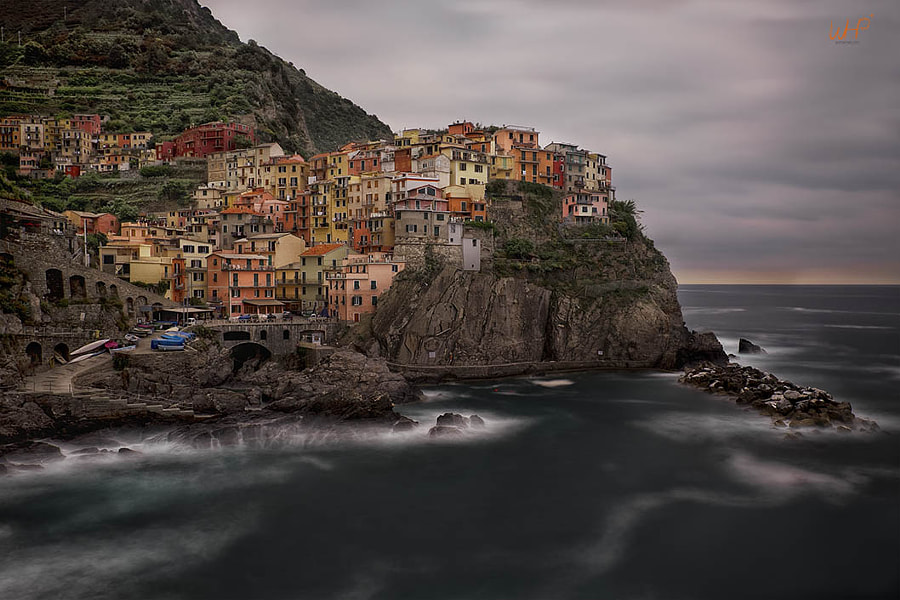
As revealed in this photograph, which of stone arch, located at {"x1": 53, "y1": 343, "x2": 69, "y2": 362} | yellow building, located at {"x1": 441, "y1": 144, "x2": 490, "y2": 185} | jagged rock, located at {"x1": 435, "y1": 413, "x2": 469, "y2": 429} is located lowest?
jagged rock, located at {"x1": 435, "y1": 413, "x2": 469, "y2": 429}

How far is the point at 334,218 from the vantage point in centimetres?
6275

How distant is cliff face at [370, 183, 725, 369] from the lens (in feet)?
Result: 166

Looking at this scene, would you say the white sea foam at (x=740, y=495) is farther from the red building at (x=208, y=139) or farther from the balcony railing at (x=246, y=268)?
the red building at (x=208, y=139)

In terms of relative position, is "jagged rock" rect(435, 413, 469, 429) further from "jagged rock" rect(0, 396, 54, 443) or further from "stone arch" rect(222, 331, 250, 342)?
"jagged rock" rect(0, 396, 54, 443)

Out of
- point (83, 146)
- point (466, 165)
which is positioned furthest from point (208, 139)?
point (466, 165)

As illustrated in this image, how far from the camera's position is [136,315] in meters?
49.0

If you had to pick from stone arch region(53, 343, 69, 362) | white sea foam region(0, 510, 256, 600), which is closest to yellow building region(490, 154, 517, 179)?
stone arch region(53, 343, 69, 362)

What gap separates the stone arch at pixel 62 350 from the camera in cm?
4038

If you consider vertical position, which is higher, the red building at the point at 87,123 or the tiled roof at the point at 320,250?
the red building at the point at 87,123

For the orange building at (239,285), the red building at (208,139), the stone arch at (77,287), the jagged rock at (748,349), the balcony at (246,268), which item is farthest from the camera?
the red building at (208,139)

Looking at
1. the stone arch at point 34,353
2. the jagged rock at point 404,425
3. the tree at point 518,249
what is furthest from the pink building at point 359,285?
the stone arch at point 34,353

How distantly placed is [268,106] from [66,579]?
88.7 m

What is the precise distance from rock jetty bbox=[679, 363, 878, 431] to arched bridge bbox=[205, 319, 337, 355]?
2621cm

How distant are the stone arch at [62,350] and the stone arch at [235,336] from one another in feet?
31.0
